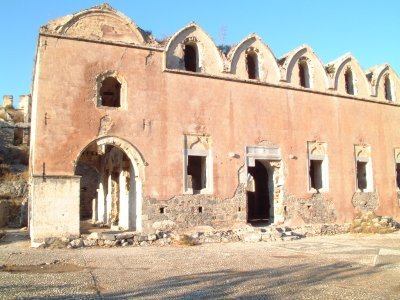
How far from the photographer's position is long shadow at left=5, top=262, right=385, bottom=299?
5684 mm

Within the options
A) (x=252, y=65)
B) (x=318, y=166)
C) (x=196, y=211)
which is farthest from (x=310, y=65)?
(x=196, y=211)

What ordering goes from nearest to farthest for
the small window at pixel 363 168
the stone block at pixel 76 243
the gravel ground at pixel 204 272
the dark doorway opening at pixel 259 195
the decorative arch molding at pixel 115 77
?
the gravel ground at pixel 204 272
the stone block at pixel 76 243
the decorative arch molding at pixel 115 77
the small window at pixel 363 168
the dark doorway opening at pixel 259 195

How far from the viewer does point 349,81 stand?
19.0m

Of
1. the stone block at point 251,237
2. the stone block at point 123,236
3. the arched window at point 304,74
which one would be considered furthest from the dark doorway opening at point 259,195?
the stone block at point 123,236

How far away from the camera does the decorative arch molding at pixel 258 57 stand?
1566 cm

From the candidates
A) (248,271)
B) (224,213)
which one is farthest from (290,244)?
(248,271)

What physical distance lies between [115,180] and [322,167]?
910cm

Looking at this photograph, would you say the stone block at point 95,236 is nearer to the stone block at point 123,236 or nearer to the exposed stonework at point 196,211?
the stone block at point 123,236

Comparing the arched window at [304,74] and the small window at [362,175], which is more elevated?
the arched window at [304,74]

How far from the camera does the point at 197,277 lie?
6996mm

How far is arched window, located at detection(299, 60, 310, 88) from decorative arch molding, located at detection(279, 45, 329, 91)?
0.45 ft

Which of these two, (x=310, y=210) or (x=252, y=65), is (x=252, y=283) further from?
(x=252, y=65)

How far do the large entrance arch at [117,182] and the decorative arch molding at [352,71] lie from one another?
1007 centimetres

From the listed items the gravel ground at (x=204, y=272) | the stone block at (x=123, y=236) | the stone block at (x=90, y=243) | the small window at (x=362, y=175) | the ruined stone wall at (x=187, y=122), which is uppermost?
the ruined stone wall at (x=187, y=122)
